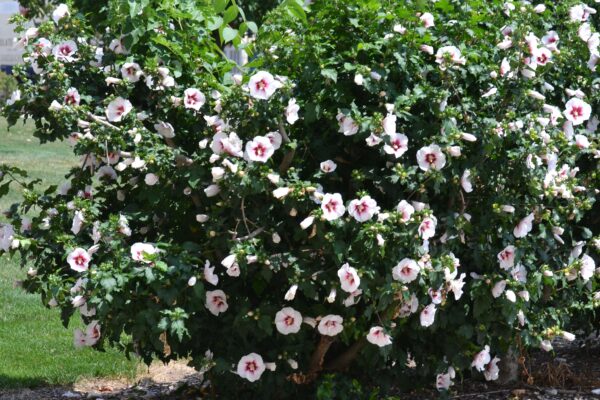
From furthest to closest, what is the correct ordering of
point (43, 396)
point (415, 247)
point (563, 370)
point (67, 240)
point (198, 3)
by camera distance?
point (563, 370), point (43, 396), point (198, 3), point (67, 240), point (415, 247)

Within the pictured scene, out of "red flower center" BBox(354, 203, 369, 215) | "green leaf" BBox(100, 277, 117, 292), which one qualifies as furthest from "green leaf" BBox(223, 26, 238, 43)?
"green leaf" BBox(100, 277, 117, 292)

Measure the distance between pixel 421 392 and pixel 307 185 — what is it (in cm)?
150

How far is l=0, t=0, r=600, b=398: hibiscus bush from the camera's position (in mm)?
3158

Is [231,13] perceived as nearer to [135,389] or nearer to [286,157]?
[286,157]

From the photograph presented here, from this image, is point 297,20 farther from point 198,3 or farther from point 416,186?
point 416,186

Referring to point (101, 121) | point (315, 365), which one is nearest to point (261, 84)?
point (101, 121)

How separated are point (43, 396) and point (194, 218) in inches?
48.7

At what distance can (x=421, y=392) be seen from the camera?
4184 millimetres

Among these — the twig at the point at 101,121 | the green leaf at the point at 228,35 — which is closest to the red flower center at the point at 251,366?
the twig at the point at 101,121

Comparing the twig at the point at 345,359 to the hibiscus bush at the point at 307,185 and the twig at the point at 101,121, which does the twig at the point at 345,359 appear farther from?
the twig at the point at 101,121

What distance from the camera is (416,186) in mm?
3242

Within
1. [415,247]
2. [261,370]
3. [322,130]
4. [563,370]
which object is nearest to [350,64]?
[322,130]

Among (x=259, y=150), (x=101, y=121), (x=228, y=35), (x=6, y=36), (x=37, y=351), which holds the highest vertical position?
(x=6, y=36)

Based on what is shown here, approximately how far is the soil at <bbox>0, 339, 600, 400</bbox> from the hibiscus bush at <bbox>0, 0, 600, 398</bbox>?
0.53 meters
